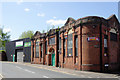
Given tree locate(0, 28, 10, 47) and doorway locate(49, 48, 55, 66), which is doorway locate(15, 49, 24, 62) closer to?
doorway locate(49, 48, 55, 66)

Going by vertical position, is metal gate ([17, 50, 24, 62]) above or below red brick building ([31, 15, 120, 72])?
below

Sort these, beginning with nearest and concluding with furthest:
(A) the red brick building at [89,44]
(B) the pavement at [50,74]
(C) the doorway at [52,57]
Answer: (B) the pavement at [50,74], (A) the red brick building at [89,44], (C) the doorway at [52,57]

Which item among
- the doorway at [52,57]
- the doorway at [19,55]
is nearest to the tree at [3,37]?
the doorway at [19,55]

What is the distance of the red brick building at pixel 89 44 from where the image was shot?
23844mm

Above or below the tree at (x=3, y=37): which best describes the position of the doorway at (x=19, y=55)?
below

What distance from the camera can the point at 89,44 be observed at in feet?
78.3

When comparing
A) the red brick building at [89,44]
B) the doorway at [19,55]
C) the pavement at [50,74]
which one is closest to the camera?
the pavement at [50,74]

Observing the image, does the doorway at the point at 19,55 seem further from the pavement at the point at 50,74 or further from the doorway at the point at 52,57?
the pavement at the point at 50,74

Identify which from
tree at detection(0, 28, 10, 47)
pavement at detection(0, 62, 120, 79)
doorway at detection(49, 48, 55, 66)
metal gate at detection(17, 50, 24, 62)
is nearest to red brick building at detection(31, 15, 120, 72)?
doorway at detection(49, 48, 55, 66)

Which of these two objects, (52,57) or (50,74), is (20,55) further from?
(50,74)

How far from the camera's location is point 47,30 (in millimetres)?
36938

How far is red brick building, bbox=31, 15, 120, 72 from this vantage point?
23844 mm

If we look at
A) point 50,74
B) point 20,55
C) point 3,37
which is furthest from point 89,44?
point 3,37

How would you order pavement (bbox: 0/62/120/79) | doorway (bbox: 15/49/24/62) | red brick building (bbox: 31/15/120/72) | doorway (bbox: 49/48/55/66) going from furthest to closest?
doorway (bbox: 15/49/24/62) < doorway (bbox: 49/48/55/66) < red brick building (bbox: 31/15/120/72) < pavement (bbox: 0/62/120/79)
